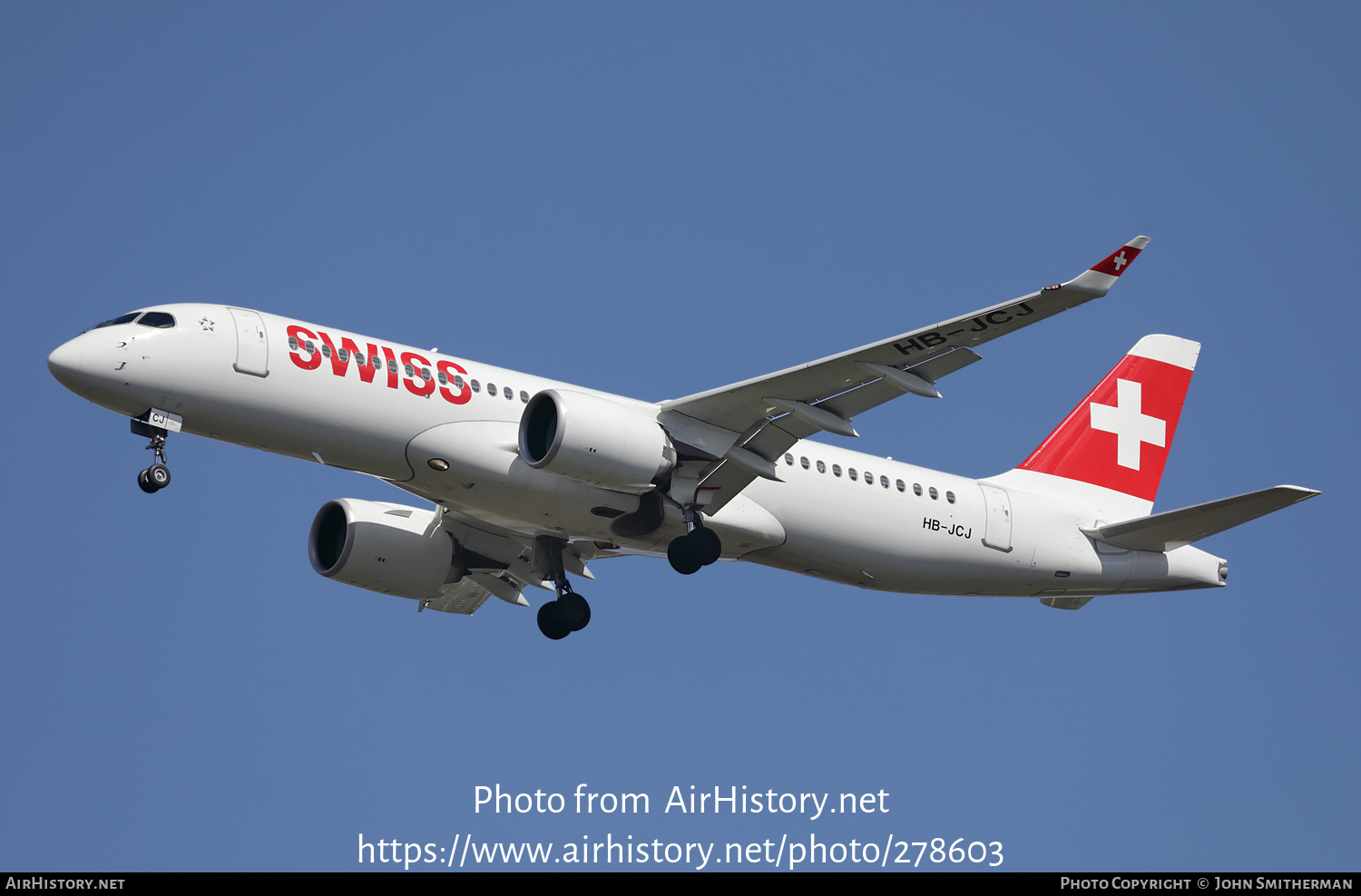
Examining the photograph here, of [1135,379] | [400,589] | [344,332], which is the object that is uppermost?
[1135,379]

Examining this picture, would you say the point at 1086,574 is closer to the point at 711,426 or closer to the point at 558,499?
the point at 711,426

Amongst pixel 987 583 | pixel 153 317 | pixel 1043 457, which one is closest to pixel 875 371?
pixel 987 583

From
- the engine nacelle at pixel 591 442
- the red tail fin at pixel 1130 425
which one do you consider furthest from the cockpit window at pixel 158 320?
the red tail fin at pixel 1130 425

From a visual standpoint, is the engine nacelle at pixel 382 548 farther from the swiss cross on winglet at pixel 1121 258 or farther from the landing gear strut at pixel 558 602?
the swiss cross on winglet at pixel 1121 258

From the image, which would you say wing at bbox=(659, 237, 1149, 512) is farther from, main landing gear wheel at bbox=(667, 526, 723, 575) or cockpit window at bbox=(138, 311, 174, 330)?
cockpit window at bbox=(138, 311, 174, 330)

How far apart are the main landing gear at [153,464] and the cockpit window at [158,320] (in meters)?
1.61

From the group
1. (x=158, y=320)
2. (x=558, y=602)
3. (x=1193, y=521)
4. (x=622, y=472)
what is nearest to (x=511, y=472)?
(x=622, y=472)

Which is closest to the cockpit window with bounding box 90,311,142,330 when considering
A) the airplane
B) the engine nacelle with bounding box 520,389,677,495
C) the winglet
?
the airplane

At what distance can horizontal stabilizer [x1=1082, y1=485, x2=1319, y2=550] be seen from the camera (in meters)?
27.2

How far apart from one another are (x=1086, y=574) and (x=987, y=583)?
7.27 ft

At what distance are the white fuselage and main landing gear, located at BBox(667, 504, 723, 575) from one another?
1.25 feet

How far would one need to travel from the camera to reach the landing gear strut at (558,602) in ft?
99.7

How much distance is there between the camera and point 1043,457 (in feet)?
110

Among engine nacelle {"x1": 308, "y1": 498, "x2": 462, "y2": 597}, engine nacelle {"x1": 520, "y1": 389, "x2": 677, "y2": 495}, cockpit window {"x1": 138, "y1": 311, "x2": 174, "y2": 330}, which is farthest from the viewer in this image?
engine nacelle {"x1": 308, "y1": 498, "x2": 462, "y2": 597}
